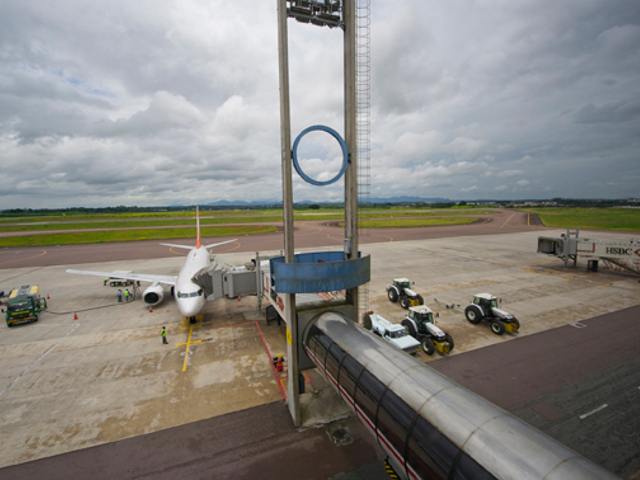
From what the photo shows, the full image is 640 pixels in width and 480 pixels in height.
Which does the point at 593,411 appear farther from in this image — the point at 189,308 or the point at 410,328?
the point at 189,308

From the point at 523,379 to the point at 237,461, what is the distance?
16437mm

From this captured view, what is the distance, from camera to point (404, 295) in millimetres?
30062

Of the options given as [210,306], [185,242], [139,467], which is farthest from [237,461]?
[185,242]

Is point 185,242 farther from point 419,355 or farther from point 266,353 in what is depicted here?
point 419,355

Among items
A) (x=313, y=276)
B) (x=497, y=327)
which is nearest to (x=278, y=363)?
(x=313, y=276)

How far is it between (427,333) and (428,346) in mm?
1748

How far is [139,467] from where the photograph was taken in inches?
486

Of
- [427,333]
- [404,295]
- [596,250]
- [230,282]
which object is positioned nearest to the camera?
[427,333]

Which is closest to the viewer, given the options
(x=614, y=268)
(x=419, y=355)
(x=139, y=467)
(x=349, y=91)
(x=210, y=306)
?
(x=139, y=467)

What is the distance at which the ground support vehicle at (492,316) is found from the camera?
2339 centimetres

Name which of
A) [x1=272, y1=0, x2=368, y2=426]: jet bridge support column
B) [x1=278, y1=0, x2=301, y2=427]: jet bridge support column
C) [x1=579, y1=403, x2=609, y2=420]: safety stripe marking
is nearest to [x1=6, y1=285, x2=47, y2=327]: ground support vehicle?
[x1=272, y1=0, x2=368, y2=426]: jet bridge support column

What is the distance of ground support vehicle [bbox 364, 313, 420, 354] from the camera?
63.5ft

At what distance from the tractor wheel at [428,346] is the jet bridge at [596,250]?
34.6 meters

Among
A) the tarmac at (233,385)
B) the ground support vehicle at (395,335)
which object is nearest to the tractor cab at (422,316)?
the ground support vehicle at (395,335)
